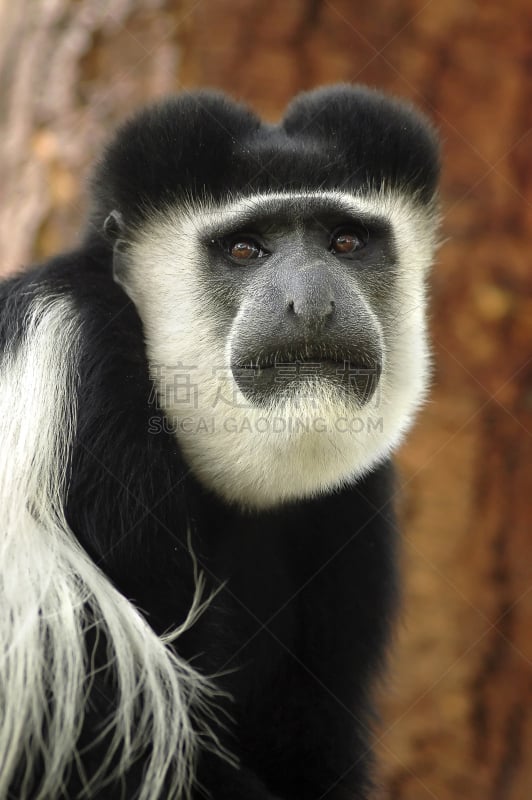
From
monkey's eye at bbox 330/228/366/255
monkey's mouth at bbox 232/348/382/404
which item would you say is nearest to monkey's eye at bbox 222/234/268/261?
monkey's eye at bbox 330/228/366/255

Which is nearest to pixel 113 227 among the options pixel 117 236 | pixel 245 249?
pixel 117 236

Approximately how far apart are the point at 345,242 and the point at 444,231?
131 centimetres

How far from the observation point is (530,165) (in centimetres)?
343

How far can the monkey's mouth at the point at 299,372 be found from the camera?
1.95 metres

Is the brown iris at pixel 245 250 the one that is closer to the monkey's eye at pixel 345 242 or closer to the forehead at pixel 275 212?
the forehead at pixel 275 212

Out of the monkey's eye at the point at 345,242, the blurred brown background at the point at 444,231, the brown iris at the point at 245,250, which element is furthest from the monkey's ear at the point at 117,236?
the blurred brown background at the point at 444,231

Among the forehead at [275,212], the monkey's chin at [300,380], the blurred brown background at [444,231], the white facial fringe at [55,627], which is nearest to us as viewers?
the white facial fringe at [55,627]

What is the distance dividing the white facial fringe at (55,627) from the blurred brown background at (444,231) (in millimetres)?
1578

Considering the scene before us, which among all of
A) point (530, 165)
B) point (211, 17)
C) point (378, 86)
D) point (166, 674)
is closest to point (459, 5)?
point (378, 86)

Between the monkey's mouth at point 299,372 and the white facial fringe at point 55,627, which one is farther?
the monkey's mouth at point 299,372

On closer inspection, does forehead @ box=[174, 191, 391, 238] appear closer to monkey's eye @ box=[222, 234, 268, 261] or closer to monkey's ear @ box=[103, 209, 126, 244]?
monkey's eye @ box=[222, 234, 268, 261]

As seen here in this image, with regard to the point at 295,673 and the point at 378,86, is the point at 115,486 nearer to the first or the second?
the point at 295,673

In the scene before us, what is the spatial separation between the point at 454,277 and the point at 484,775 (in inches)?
67.3

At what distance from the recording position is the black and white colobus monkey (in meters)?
1.76
